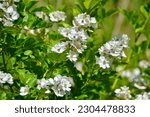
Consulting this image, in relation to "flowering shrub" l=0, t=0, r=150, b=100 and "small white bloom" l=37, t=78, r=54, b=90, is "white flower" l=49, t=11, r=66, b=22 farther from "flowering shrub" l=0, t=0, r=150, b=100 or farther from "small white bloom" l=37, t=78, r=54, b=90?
"small white bloom" l=37, t=78, r=54, b=90

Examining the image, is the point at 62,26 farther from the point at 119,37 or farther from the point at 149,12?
the point at 149,12

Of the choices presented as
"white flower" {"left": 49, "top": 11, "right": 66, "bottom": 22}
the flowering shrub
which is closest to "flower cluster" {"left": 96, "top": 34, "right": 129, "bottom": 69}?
the flowering shrub

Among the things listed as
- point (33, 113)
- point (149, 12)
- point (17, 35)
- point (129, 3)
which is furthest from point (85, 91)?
point (129, 3)

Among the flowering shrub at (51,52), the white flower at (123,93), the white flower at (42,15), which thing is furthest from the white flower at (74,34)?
the white flower at (123,93)

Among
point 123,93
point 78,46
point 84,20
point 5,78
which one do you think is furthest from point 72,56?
point 123,93

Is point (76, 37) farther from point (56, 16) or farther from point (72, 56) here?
point (56, 16)

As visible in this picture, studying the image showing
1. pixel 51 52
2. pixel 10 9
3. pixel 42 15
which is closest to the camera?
pixel 10 9
